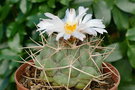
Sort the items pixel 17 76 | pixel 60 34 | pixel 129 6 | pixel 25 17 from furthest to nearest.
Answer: pixel 25 17 → pixel 129 6 → pixel 17 76 → pixel 60 34

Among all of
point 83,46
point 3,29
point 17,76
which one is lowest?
point 3,29

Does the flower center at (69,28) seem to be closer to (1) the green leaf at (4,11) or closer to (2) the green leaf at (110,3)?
(2) the green leaf at (110,3)

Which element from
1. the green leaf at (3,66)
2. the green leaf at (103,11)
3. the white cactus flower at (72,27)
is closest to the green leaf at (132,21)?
the green leaf at (103,11)

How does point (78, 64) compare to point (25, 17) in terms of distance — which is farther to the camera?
point (25, 17)

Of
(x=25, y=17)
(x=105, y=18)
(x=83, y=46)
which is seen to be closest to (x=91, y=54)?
(x=83, y=46)

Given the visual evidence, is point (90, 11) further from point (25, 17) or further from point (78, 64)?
point (78, 64)

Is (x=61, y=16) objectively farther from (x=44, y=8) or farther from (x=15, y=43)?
(x=15, y=43)

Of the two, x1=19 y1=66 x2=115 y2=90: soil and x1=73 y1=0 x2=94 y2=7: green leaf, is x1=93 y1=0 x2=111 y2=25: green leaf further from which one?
x1=19 y1=66 x2=115 y2=90: soil

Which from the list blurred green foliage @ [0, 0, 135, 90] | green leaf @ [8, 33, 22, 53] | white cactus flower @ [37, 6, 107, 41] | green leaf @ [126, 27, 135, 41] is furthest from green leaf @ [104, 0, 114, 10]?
green leaf @ [8, 33, 22, 53]
